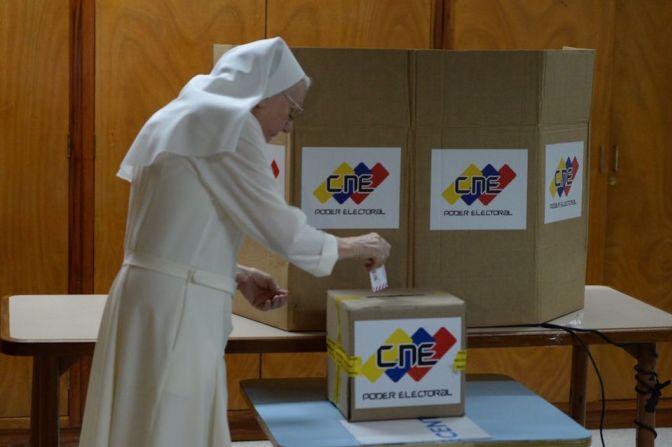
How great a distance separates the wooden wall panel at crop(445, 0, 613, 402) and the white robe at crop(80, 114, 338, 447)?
190 centimetres

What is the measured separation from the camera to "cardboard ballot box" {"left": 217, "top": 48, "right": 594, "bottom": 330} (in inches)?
103

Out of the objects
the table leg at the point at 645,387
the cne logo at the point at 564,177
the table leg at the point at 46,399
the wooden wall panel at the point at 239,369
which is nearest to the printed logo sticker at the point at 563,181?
the cne logo at the point at 564,177

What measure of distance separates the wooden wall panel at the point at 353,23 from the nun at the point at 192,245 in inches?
61.0

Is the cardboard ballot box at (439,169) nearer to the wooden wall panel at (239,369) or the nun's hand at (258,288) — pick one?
the nun's hand at (258,288)

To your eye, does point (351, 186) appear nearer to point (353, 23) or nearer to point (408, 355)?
point (408, 355)

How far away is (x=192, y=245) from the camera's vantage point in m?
2.37

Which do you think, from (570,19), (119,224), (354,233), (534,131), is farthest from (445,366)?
(570,19)

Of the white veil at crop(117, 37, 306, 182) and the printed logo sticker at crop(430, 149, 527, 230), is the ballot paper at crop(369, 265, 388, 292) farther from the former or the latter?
the white veil at crop(117, 37, 306, 182)

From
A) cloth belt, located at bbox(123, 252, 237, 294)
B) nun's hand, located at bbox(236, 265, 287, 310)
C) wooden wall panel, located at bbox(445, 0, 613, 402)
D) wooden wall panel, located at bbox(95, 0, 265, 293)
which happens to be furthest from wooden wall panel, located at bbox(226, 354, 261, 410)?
cloth belt, located at bbox(123, 252, 237, 294)

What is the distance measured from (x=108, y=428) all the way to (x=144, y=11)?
1.87 meters

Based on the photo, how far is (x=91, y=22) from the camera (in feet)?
12.6

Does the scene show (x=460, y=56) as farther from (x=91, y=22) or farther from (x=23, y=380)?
(x=23, y=380)

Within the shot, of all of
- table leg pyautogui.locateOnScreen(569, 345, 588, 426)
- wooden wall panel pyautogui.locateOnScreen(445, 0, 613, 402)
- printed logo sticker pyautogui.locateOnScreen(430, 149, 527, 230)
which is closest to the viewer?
printed logo sticker pyautogui.locateOnScreen(430, 149, 527, 230)

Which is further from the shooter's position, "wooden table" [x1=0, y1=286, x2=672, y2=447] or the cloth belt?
"wooden table" [x1=0, y1=286, x2=672, y2=447]
